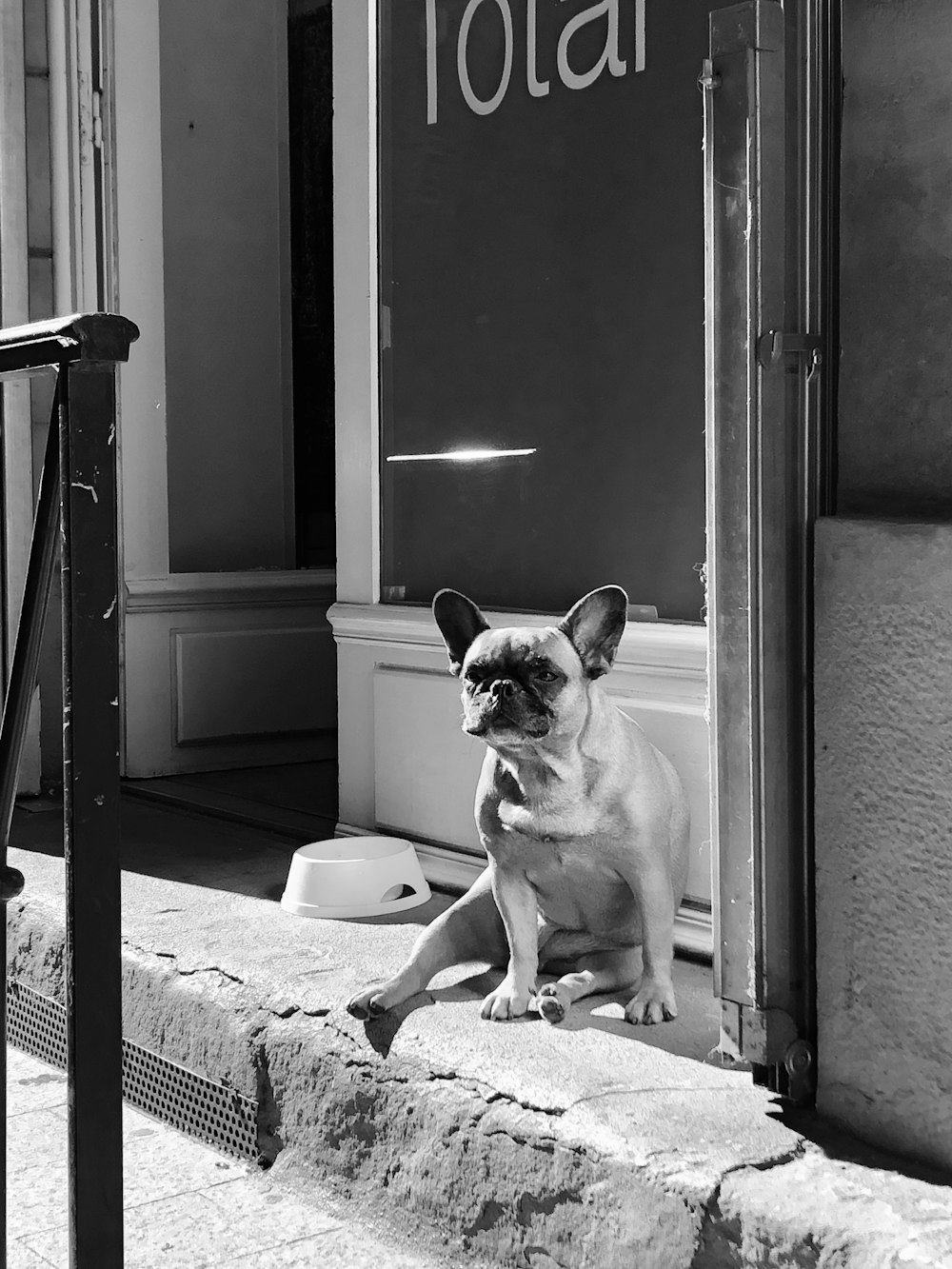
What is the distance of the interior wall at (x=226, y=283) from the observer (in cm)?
496

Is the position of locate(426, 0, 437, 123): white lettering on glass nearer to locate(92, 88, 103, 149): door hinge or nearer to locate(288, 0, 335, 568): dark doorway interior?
locate(92, 88, 103, 149): door hinge

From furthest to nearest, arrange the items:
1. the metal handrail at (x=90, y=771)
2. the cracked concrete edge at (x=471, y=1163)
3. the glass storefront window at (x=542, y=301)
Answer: the glass storefront window at (x=542, y=301) < the cracked concrete edge at (x=471, y=1163) < the metal handrail at (x=90, y=771)

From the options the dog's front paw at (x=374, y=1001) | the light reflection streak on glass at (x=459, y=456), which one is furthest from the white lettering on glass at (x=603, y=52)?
the dog's front paw at (x=374, y=1001)

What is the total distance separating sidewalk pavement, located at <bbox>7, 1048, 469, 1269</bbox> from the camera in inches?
85.7

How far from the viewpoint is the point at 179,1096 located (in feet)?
8.96

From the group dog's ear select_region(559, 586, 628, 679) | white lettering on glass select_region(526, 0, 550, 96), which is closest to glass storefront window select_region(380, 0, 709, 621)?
white lettering on glass select_region(526, 0, 550, 96)

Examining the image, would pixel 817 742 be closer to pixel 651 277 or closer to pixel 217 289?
pixel 651 277

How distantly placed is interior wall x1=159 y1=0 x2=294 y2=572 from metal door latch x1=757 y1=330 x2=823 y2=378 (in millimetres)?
3345

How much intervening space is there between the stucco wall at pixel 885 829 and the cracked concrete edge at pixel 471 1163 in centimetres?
15

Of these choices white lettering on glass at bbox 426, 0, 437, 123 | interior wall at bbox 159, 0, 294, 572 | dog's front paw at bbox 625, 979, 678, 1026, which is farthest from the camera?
interior wall at bbox 159, 0, 294, 572

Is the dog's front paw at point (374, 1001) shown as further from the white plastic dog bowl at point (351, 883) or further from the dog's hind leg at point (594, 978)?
the white plastic dog bowl at point (351, 883)

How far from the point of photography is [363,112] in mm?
3479

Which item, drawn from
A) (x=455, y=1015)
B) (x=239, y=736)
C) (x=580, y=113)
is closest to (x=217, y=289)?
(x=239, y=736)

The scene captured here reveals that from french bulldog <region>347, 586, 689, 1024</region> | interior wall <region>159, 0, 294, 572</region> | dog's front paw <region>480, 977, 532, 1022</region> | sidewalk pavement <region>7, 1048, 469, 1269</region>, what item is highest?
interior wall <region>159, 0, 294, 572</region>
